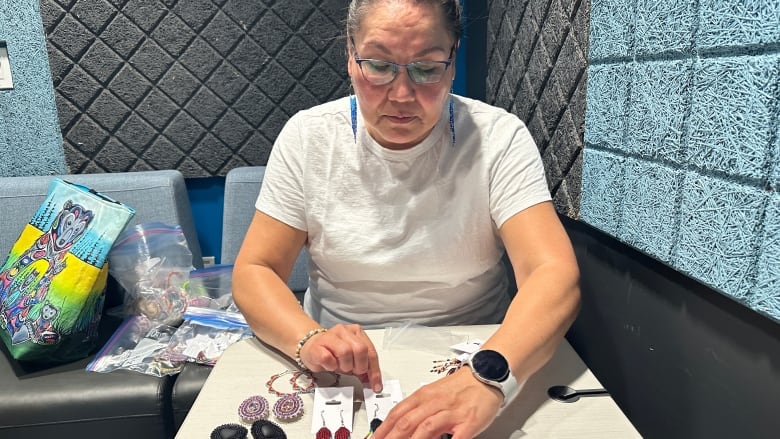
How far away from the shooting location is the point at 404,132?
39.7 inches

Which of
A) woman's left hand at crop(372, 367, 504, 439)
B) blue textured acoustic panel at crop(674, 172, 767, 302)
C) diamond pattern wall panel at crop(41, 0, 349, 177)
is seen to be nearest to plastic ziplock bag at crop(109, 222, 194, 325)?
diamond pattern wall panel at crop(41, 0, 349, 177)

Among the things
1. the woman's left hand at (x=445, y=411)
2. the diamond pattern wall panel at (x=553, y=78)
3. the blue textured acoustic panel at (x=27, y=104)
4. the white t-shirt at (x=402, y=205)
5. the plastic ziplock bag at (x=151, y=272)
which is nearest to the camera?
the woman's left hand at (x=445, y=411)

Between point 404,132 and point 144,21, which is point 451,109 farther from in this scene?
point 144,21

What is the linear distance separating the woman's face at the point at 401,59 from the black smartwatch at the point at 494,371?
18.2 inches

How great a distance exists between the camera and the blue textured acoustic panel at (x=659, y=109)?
91 cm

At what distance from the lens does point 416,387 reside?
2.70 feet

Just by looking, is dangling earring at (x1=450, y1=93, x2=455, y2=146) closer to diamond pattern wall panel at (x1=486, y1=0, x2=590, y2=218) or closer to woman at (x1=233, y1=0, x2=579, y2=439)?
woman at (x1=233, y1=0, x2=579, y2=439)

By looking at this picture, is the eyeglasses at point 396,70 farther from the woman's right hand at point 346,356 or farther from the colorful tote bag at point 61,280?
the colorful tote bag at point 61,280

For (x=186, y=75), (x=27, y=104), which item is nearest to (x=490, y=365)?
(x=186, y=75)

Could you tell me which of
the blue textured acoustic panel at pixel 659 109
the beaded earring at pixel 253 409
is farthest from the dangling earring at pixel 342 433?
the blue textured acoustic panel at pixel 659 109

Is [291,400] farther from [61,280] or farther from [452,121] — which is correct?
[61,280]

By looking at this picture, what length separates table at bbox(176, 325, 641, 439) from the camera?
2.36 ft

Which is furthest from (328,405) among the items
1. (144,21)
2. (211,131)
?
(144,21)

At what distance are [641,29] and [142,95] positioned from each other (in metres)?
1.91
